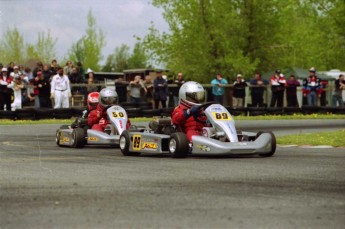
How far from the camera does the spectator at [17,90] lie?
24.2 meters

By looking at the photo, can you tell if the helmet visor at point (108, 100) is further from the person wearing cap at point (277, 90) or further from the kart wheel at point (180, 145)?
the person wearing cap at point (277, 90)

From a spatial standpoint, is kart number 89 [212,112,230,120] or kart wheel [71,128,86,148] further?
kart wheel [71,128,86,148]

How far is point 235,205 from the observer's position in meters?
6.73

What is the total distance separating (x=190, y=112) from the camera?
12.1 meters

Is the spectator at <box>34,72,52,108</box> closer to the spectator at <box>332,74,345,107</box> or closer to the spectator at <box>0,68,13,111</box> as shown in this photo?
the spectator at <box>0,68,13,111</box>

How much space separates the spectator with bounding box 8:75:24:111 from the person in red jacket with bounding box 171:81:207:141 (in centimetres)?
1230

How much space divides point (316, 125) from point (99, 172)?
13.2 metres

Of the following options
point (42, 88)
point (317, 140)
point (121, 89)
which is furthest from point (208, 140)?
point (121, 89)

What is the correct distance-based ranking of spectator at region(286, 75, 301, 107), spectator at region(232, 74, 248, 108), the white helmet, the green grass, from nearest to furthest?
1. the white helmet
2. the green grass
3. spectator at region(232, 74, 248, 108)
4. spectator at region(286, 75, 301, 107)

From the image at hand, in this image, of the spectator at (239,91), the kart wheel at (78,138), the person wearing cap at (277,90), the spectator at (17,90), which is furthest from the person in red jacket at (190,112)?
the person wearing cap at (277,90)

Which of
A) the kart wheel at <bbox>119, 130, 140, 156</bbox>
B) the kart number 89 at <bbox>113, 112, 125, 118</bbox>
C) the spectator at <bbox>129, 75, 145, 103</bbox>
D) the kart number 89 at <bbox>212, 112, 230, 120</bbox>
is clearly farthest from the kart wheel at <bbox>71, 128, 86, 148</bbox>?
the spectator at <bbox>129, 75, 145, 103</bbox>

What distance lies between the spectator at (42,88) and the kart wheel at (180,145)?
43.2 feet

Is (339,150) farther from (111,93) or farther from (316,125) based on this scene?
(316,125)

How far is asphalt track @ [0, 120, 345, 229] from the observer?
6070mm
